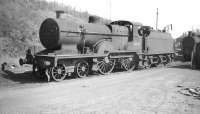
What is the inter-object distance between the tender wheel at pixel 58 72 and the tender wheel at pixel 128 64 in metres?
4.36

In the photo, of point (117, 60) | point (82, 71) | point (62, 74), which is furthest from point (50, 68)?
point (117, 60)

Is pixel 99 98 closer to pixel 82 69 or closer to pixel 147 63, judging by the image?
pixel 82 69

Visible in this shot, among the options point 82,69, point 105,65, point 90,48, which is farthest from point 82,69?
point 105,65

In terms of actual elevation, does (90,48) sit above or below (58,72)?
above

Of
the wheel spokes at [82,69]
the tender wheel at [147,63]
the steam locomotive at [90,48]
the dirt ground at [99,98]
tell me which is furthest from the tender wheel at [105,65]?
the tender wheel at [147,63]

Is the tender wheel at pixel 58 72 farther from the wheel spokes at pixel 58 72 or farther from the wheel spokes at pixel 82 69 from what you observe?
the wheel spokes at pixel 82 69

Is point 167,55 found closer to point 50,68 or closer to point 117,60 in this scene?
point 117,60

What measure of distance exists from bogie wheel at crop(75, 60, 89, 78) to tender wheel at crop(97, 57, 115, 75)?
0.85 m

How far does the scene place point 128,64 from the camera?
14.2 m

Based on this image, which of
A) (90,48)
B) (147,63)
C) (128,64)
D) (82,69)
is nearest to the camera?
(82,69)

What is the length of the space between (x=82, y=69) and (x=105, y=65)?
1.80 m

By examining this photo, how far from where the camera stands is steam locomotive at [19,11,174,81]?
10727mm

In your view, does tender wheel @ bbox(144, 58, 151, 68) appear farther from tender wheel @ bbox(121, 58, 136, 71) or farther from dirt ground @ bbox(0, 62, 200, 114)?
dirt ground @ bbox(0, 62, 200, 114)

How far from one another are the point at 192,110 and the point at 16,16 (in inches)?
879
